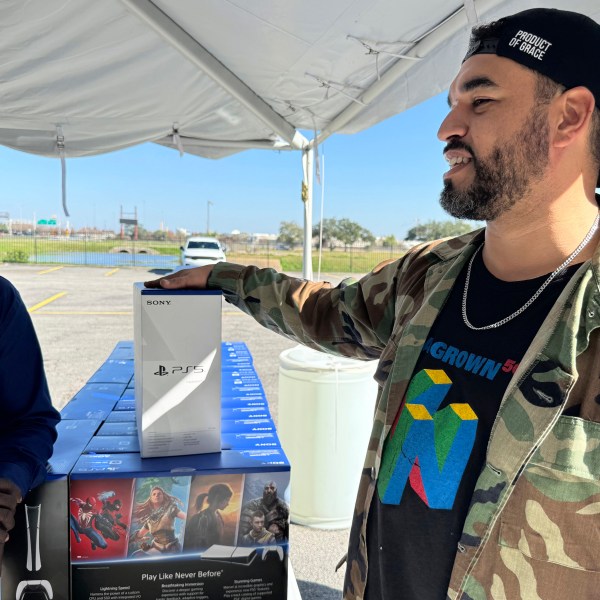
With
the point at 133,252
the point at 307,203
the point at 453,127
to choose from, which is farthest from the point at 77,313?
the point at 133,252

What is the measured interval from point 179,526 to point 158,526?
0.18 feet

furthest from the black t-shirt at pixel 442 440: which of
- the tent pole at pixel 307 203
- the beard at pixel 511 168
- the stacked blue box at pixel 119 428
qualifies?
the tent pole at pixel 307 203

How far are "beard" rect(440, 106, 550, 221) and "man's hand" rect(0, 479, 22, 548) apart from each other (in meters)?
1.17

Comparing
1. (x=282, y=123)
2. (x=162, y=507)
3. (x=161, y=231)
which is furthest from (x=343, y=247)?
(x=162, y=507)

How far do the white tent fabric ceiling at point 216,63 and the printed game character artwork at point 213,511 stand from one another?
4.35 feet

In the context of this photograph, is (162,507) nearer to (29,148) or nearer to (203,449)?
(203,449)

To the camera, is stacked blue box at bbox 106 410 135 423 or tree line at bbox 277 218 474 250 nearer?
stacked blue box at bbox 106 410 135 423

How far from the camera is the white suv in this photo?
16484 millimetres

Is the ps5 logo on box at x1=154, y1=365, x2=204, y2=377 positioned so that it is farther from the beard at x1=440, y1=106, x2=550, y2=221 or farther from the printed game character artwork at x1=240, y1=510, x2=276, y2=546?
the beard at x1=440, y1=106, x2=550, y2=221

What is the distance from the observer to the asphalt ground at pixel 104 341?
2740 mm

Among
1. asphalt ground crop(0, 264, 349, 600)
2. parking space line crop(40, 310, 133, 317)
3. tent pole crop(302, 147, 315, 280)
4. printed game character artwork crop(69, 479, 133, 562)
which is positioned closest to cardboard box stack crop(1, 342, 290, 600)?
printed game character artwork crop(69, 479, 133, 562)

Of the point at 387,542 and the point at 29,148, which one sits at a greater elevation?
the point at 29,148

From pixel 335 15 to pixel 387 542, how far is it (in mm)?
1406

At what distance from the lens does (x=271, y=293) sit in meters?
1.62
